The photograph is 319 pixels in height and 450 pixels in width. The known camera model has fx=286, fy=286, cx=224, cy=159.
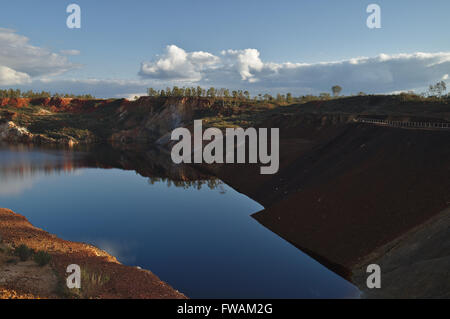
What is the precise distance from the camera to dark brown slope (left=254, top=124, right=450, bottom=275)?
72.5 feet

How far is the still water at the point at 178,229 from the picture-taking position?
63.3ft

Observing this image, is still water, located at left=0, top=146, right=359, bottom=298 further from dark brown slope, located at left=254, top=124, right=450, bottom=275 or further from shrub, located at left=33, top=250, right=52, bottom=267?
shrub, located at left=33, top=250, right=52, bottom=267

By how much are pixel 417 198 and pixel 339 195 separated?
675cm

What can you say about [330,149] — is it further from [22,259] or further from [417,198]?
[22,259]

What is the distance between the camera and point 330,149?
4400 centimetres

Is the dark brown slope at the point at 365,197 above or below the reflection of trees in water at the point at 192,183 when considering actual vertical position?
above

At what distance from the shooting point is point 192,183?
173 ft

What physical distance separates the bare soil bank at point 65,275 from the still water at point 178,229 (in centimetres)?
203

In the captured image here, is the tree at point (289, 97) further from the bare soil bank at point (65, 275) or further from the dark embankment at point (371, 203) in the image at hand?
the bare soil bank at point (65, 275)

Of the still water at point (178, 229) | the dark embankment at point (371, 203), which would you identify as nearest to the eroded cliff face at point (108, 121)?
the still water at point (178, 229)

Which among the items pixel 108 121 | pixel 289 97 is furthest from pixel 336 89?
pixel 108 121

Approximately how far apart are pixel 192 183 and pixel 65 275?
119 feet

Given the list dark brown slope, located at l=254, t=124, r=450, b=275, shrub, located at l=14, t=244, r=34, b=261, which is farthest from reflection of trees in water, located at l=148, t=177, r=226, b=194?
shrub, located at l=14, t=244, r=34, b=261

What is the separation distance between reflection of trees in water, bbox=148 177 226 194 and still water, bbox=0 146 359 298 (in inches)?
7.0
